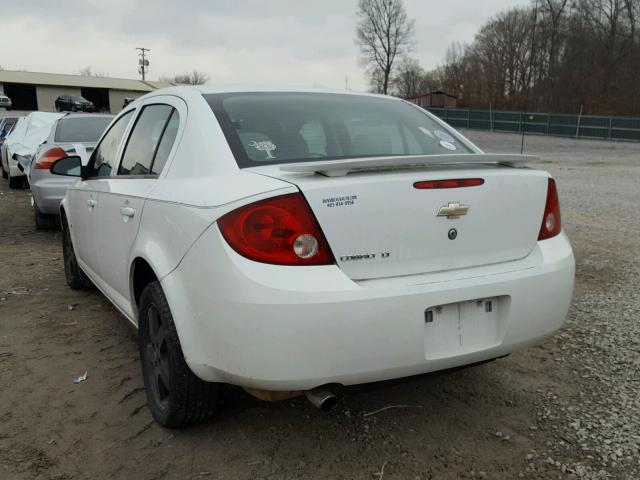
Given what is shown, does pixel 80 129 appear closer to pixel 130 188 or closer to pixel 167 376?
pixel 130 188

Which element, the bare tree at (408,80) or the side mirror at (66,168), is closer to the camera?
the side mirror at (66,168)

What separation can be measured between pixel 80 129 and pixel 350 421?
23.0 ft

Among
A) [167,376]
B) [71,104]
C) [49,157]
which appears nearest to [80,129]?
[49,157]

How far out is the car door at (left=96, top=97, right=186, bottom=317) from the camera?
9.43 ft

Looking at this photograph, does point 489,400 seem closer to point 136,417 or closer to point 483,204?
point 483,204

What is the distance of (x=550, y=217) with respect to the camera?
2.67 meters

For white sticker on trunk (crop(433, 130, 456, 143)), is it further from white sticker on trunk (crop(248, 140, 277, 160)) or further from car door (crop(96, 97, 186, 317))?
car door (crop(96, 97, 186, 317))

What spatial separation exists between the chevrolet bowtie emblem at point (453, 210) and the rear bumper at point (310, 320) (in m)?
0.24

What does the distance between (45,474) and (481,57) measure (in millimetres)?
77281

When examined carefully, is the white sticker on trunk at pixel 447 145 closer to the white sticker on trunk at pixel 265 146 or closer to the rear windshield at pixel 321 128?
the rear windshield at pixel 321 128

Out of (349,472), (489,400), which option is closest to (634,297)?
(489,400)

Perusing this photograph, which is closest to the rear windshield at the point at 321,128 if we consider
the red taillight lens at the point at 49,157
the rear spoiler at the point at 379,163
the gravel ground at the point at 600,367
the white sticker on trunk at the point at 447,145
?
the white sticker on trunk at the point at 447,145

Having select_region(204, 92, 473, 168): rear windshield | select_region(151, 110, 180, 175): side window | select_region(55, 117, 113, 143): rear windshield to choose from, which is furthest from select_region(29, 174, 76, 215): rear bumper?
A: select_region(204, 92, 473, 168): rear windshield

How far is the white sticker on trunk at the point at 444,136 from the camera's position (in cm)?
326
